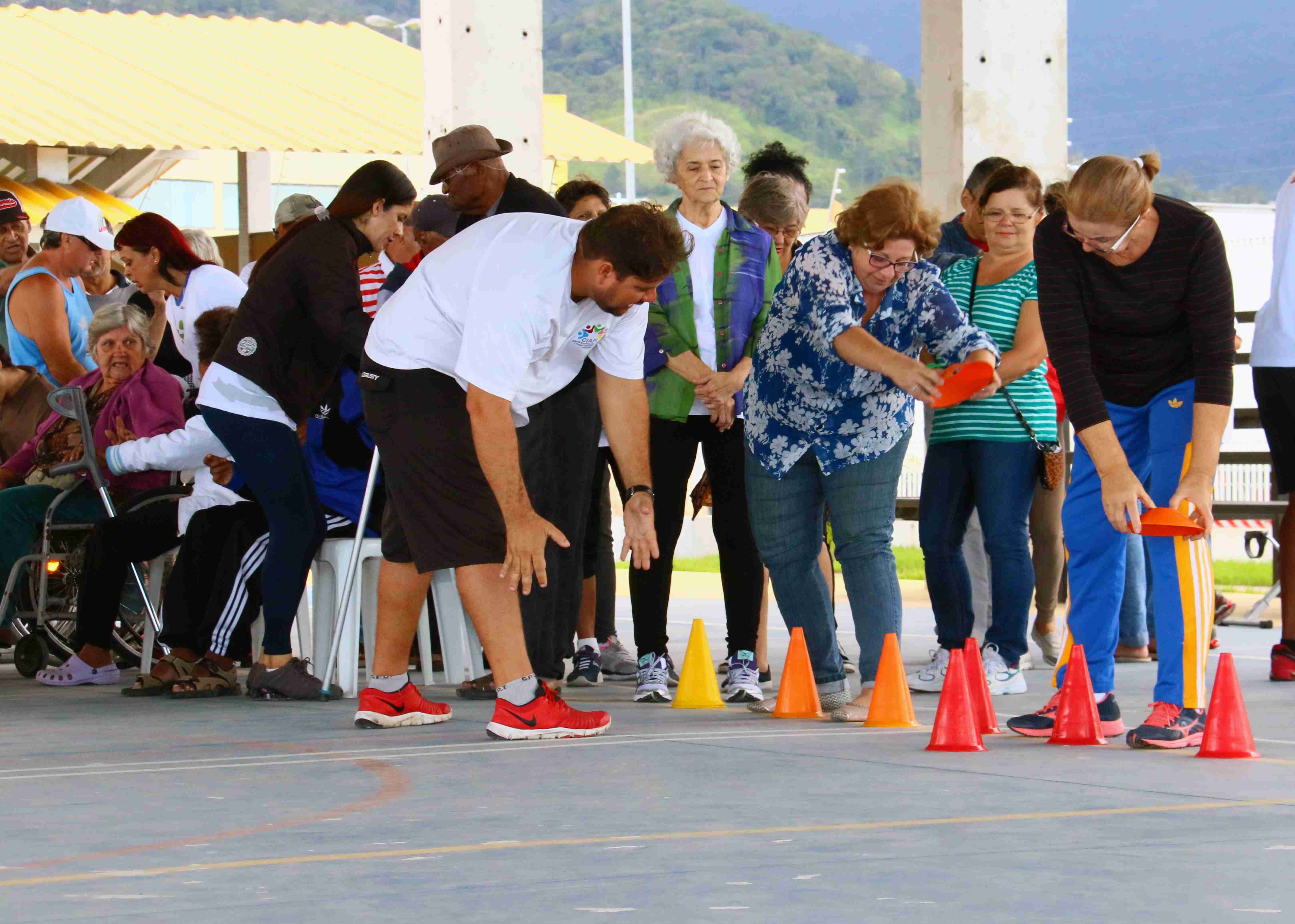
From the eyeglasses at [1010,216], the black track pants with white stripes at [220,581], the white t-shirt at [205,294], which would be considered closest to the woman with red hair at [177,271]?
the white t-shirt at [205,294]

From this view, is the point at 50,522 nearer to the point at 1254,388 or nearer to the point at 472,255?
the point at 472,255

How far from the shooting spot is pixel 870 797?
12.7ft

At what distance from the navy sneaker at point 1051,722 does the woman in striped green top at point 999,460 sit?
115cm

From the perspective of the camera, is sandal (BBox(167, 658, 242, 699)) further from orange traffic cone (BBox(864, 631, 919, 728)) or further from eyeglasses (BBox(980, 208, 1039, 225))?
eyeglasses (BBox(980, 208, 1039, 225))

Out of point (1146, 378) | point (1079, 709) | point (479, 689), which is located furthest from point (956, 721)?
point (479, 689)

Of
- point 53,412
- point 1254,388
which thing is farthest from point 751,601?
point 53,412

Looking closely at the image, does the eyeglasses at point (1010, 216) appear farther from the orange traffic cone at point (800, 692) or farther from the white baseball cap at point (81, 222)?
the white baseball cap at point (81, 222)

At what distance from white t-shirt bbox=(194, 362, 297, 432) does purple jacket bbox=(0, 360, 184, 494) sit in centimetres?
106

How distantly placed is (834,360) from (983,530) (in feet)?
3.94

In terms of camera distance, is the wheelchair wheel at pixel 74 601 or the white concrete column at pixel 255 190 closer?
the wheelchair wheel at pixel 74 601

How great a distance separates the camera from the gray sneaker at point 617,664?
716cm

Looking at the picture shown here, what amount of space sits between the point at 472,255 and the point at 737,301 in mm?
1683

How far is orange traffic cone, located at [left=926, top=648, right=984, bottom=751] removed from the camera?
463 cm

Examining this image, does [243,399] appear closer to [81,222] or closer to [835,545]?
[835,545]
